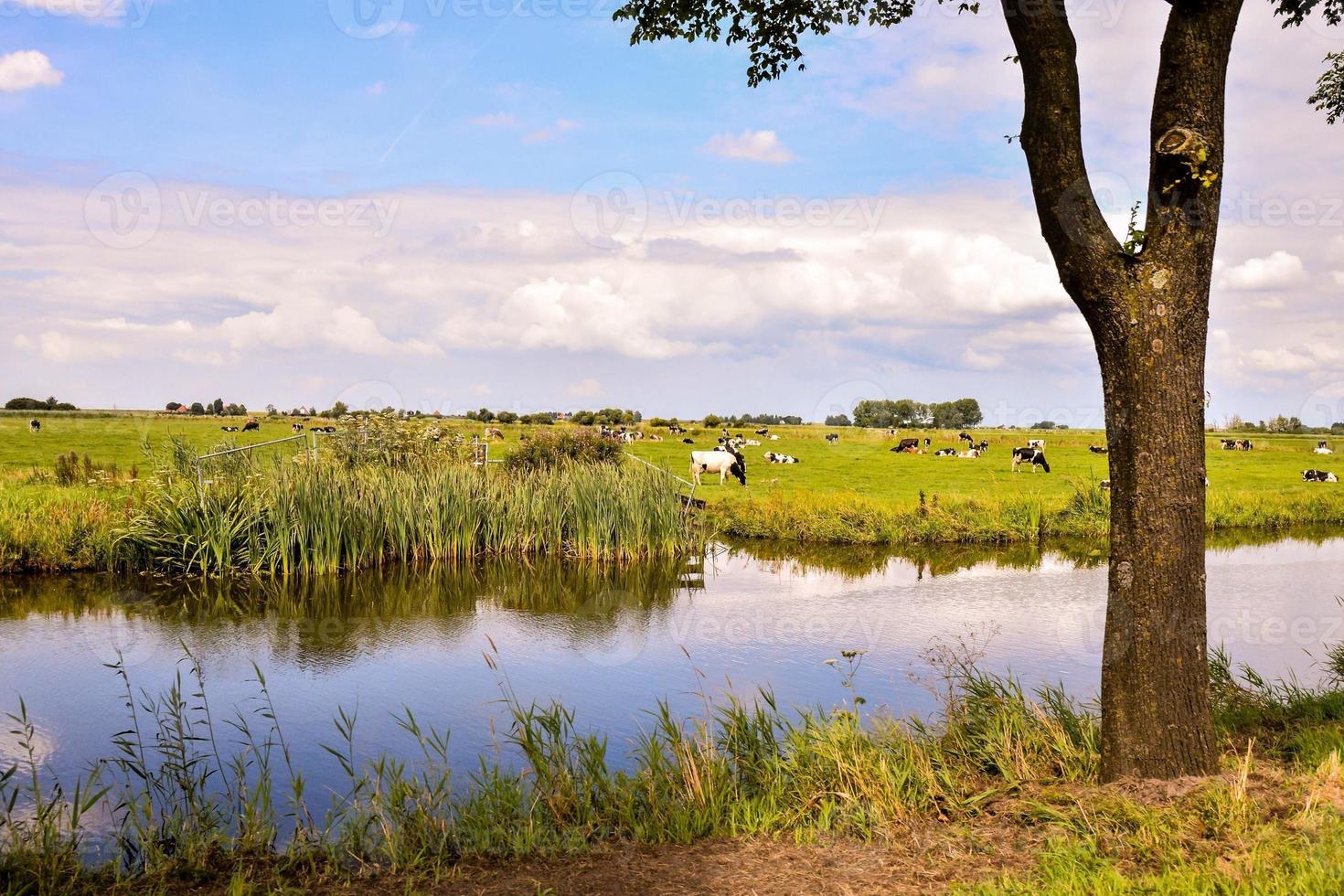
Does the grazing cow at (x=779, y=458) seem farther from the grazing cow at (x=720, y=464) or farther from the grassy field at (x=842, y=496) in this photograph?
the grazing cow at (x=720, y=464)

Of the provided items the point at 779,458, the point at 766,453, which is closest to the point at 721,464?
the point at 779,458

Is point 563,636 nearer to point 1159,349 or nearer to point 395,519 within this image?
point 395,519

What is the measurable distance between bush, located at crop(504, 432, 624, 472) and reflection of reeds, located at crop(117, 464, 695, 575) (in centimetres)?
195

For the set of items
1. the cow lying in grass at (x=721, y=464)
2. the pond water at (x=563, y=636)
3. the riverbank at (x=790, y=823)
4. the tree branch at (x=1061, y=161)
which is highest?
the tree branch at (x=1061, y=161)

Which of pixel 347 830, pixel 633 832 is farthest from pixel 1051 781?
pixel 347 830

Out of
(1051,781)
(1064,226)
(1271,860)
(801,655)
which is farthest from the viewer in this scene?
(801,655)

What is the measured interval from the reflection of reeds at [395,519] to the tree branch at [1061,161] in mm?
15559

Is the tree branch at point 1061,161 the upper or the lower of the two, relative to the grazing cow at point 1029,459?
upper

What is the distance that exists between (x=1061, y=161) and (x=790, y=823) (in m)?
4.49

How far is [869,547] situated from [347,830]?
19.1 metres

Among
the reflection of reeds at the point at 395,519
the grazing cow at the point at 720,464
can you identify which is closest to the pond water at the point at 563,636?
the reflection of reeds at the point at 395,519

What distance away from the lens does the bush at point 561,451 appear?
82.7 ft

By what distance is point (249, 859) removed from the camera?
5469mm

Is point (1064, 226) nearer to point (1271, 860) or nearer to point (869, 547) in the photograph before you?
point (1271, 860)
